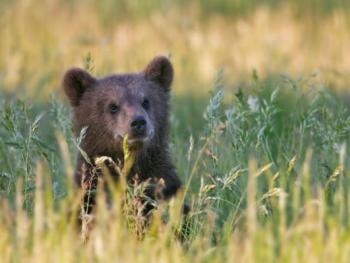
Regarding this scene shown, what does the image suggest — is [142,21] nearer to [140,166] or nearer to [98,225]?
[140,166]

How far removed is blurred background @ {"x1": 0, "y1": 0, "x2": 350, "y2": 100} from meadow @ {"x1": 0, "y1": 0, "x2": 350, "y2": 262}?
0.03m

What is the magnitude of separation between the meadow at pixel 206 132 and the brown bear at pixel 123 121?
0.16 meters

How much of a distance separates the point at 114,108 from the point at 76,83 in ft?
1.19

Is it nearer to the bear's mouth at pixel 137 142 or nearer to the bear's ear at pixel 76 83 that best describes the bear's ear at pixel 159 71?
the bear's ear at pixel 76 83

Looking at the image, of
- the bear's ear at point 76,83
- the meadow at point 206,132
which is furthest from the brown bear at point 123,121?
the meadow at point 206,132

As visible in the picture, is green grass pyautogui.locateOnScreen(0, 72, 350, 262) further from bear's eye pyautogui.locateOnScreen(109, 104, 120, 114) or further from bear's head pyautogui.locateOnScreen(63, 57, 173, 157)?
bear's eye pyautogui.locateOnScreen(109, 104, 120, 114)

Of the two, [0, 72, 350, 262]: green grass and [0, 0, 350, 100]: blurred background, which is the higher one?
[0, 0, 350, 100]: blurred background

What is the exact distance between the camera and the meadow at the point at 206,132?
17.2ft

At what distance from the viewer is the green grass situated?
512cm

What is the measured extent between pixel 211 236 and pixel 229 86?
6945mm

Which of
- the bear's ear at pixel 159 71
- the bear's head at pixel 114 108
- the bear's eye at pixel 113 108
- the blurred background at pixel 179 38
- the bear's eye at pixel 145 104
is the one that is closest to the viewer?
the bear's head at pixel 114 108

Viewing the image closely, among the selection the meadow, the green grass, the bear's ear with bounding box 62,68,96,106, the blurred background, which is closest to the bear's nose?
the meadow

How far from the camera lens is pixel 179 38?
47.6 feet

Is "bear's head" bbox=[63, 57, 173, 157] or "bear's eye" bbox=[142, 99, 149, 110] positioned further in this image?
"bear's eye" bbox=[142, 99, 149, 110]
